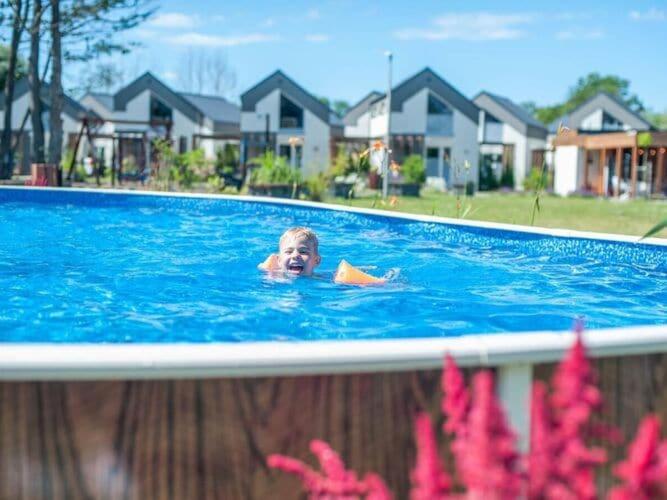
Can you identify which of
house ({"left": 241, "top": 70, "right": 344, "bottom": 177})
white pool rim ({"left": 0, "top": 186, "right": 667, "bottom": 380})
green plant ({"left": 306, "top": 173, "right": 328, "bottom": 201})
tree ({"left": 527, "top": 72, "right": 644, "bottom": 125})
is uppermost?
tree ({"left": 527, "top": 72, "right": 644, "bottom": 125})

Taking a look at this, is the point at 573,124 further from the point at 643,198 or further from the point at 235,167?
the point at 235,167

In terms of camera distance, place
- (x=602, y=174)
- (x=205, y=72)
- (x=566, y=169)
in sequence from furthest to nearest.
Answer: (x=205, y=72), (x=566, y=169), (x=602, y=174)

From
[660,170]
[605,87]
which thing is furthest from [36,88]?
[605,87]

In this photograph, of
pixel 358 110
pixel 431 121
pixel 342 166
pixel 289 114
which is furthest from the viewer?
pixel 358 110

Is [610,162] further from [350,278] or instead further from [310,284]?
[310,284]

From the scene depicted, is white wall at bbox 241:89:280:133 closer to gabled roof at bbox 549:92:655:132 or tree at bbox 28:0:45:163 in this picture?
gabled roof at bbox 549:92:655:132

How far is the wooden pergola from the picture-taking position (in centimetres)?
3182

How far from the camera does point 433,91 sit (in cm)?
4200

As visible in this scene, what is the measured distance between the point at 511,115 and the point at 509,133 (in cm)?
104

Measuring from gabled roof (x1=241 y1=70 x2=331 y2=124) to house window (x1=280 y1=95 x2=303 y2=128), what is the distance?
0.93 feet

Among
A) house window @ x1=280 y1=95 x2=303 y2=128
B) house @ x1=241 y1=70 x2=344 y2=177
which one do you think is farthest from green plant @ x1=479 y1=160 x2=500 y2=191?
house window @ x1=280 y1=95 x2=303 y2=128

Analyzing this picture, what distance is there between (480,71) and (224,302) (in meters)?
63.2

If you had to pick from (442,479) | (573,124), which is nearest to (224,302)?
(442,479)

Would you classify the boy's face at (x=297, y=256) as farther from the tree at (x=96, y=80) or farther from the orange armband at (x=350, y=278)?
the tree at (x=96, y=80)
